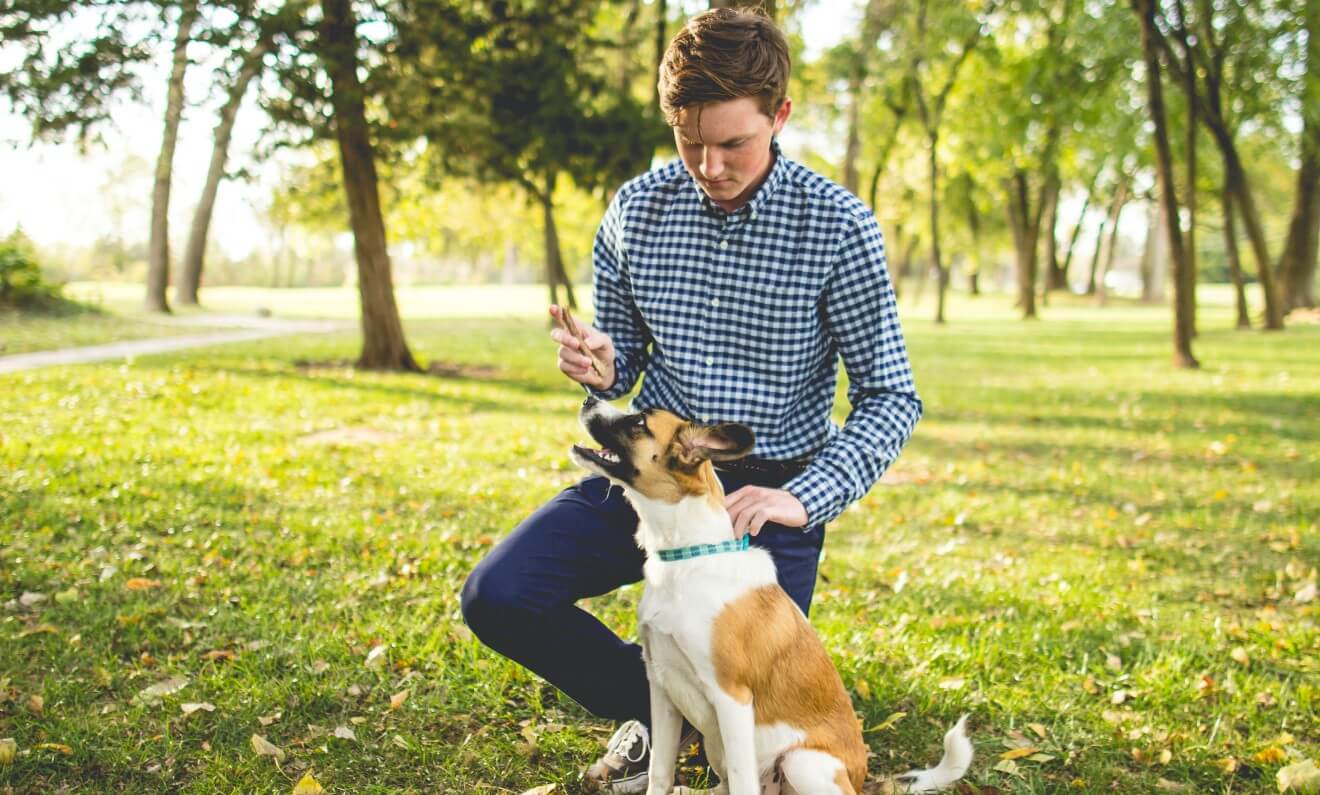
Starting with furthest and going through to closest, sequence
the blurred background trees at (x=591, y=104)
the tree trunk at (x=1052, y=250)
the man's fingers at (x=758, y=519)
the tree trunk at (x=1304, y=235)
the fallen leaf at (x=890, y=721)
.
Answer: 1. the tree trunk at (x=1052, y=250)
2. the tree trunk at (x=1304, y=235)
3. the blurred background trees at (x=591, y=104)
4. the fallen leaf at (x=890, y=721)
5. the man's fingers at (x=758, y=519)

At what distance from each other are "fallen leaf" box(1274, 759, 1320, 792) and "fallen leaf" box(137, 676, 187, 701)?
4340mm

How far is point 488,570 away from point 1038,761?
2.29m

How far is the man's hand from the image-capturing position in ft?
9.84

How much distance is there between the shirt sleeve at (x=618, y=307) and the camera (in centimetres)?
365

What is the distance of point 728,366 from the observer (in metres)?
3.42

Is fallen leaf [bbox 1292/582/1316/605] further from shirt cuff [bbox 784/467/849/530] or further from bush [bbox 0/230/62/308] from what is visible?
bush [bbox 0/230/62/308]

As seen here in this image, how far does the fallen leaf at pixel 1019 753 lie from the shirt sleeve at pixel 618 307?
2056 mm

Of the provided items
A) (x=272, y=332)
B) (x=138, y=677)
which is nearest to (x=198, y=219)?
(x=272, y=332)

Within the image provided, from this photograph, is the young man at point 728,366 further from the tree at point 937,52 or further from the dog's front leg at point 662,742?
the tree at point 937,52

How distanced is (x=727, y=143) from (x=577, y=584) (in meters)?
1.58

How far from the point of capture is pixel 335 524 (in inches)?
252

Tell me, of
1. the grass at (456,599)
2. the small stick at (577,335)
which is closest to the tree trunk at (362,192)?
the grass at (456,599)

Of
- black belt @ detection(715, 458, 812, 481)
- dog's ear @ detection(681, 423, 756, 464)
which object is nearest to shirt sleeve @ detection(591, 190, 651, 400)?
black belt @ detection(715, 458, 812, 481)

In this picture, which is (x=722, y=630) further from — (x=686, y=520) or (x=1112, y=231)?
(x=1112, y=231)
